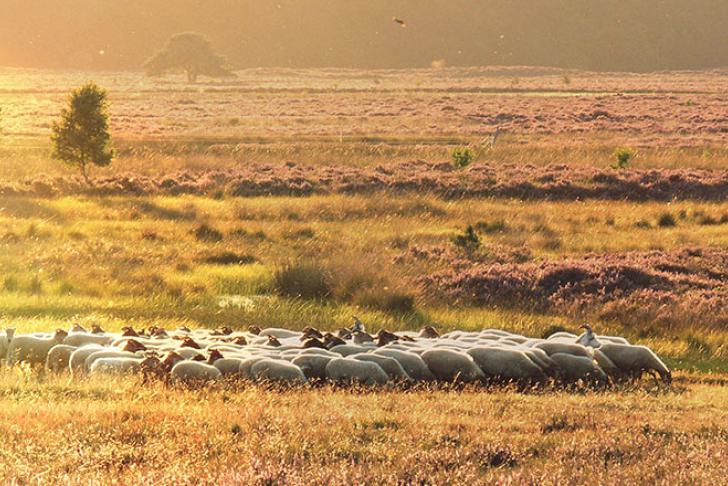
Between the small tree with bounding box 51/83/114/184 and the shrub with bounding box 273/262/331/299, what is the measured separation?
22692 millimetres

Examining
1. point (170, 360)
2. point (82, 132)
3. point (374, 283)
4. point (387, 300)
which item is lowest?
point (387, 300)

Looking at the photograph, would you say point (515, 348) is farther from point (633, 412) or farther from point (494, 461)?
point (494, 461)

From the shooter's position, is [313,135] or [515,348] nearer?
[515,348]

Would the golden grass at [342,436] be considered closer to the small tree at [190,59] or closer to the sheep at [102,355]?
the sheep at [102,355]

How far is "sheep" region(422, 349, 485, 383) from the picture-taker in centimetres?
1324

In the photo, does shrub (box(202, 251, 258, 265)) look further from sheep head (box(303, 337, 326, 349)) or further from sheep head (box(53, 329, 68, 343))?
sheep head (box(303, 337, 326, 349))

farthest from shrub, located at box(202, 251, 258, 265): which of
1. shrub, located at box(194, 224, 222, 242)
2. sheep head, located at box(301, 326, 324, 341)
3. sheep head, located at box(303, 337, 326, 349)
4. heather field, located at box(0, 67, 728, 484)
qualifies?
sheep head, located at box(303, 337, 326, 349)

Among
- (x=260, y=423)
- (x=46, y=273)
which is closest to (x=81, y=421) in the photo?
(x=260, y=423)

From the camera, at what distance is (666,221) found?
32.7 m

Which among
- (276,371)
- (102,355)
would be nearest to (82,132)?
(102,355)

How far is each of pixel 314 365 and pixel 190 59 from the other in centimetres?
15186

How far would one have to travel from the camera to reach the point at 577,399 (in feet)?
39.9

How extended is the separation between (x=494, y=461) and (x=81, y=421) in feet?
12.9

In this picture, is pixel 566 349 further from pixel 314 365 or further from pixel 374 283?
pixel 374 283
